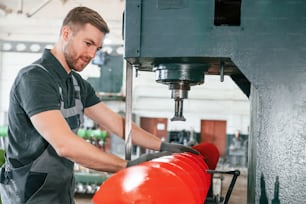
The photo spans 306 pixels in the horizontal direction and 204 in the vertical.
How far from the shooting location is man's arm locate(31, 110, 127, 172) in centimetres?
105

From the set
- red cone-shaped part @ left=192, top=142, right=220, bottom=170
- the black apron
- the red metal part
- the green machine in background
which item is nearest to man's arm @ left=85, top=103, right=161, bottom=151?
red cone-shaped part @ left=192, top=142, right=220, bottom=170

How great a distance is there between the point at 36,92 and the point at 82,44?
0.75 ft

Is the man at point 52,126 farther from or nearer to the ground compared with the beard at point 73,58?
nearer to the ground

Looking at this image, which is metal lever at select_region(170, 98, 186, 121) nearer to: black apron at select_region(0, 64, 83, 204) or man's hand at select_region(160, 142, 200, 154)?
man's hand at select_region(160, 142, 200, 154)

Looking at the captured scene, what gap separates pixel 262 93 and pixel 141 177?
15.3 inches

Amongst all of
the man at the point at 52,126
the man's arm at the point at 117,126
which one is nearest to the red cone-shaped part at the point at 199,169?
the man at the point at 52,126

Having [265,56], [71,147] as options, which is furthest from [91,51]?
[265,56]

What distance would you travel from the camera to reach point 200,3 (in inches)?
38.1

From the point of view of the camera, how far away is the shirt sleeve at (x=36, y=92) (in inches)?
43.1

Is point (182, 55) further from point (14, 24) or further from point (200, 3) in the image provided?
point (14, 24)

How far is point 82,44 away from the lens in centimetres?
122

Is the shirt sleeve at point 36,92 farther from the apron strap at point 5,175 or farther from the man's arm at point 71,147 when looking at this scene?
the apron strap at point 5,175

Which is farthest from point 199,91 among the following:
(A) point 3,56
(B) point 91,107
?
(B) point 91,107

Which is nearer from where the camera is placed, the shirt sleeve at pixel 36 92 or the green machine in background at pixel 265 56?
the green machine in background at pixel 265 56
